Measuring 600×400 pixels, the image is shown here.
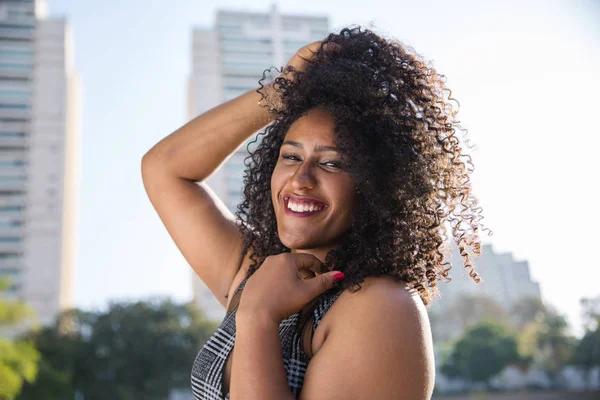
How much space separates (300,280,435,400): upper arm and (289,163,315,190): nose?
195mm

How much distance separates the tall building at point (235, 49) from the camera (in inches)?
1099

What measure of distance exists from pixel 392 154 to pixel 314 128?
13 centimetres

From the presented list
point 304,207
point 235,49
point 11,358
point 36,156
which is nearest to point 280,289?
point 304,207

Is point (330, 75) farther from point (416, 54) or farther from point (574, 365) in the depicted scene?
point (574, 365)

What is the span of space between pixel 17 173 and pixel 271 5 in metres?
14.5

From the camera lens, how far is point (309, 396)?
721mm

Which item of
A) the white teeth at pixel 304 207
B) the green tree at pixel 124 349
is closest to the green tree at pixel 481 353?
the green tree at pixel 124 349

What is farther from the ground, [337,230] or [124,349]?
[337,230]

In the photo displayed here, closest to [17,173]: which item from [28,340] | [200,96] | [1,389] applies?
[200,96]

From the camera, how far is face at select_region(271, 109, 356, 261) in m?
0.89

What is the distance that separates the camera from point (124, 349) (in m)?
20.1

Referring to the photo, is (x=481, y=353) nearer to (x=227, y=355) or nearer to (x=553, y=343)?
(x=553, y=343)

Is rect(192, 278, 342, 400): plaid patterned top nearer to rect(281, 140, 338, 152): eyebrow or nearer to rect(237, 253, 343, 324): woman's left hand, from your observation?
rect(237, 253, 343, 324): woman's left hand

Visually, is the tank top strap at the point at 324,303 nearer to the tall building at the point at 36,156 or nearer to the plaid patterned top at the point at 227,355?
the plaid patterned top at the point at 227,355
